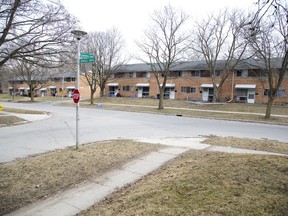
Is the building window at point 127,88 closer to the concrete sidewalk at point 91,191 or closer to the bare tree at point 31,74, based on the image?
the bare tree at point 31,74

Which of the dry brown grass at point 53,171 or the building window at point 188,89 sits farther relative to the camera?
the building window at point 188,89

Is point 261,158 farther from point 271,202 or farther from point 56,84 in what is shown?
point 56,84

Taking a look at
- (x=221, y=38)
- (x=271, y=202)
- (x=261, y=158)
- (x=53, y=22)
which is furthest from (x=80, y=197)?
(x=221, y=38)

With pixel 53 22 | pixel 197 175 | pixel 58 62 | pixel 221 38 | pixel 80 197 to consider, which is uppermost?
pixel 221 38

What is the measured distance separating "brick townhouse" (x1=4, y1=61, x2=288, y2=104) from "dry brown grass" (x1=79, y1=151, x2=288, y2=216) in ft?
96.9

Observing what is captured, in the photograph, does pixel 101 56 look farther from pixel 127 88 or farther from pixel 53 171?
pixel 53 171

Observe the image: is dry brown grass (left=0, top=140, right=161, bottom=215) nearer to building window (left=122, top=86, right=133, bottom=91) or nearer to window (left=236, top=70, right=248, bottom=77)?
window (left=236, top=70, right=248, bottom=77)

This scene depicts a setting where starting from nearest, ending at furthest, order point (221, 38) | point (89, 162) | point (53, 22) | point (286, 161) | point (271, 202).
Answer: point (271, 202), point (286, 161), point (89, 162), point (53, 22), point (221, 38)

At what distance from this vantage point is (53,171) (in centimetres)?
608

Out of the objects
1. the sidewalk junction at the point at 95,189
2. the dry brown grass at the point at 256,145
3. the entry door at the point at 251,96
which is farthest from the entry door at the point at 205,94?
the sidewalk junction at the point at 95,189

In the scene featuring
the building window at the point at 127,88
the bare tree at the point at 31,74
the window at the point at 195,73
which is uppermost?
the window at the point at 195,73

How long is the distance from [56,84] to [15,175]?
6420 cm

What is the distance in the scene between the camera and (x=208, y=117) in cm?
2256

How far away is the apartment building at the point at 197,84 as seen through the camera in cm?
3853
